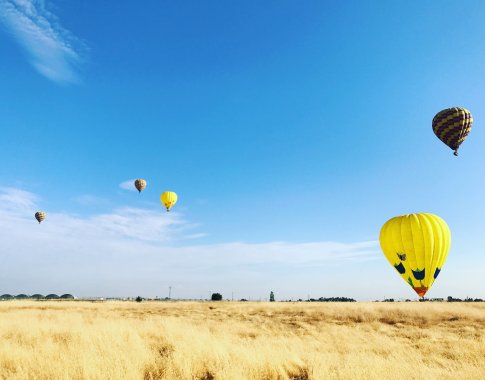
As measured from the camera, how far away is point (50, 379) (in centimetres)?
823

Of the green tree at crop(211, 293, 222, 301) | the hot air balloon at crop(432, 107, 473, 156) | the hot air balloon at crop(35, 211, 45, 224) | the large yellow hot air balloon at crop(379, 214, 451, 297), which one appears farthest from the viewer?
the green tree at crop(211, 293, 222, 301)

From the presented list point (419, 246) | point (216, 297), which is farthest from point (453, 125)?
point (216, 297)

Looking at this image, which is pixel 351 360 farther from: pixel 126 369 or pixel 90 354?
pixel 90 354

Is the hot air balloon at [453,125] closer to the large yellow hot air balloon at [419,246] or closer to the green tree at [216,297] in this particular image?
the large yellow hot air balloon at [419,246]

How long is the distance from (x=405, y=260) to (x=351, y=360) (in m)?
14.1

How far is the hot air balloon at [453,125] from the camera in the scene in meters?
25.7

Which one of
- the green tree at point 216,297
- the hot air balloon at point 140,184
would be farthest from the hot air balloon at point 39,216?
the green tree at point 216,297

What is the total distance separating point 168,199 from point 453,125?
3233 centimetres

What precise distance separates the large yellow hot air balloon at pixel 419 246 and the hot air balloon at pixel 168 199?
95.9 feet

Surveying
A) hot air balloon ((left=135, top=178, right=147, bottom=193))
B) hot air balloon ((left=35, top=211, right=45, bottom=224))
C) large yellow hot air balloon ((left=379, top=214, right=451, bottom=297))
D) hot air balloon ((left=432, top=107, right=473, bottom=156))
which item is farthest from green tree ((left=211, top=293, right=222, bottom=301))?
hot air balloon ((left=432, top=107, right=473, bottom=156))

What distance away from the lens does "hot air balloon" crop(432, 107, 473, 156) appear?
84.4ft

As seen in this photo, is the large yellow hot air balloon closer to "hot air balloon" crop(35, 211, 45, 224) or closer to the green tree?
"hot air balloon" crop(35, 211, 45, 224)

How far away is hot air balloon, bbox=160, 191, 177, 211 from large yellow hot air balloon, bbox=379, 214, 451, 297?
29.2m

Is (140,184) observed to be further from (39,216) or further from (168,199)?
(39,216)
